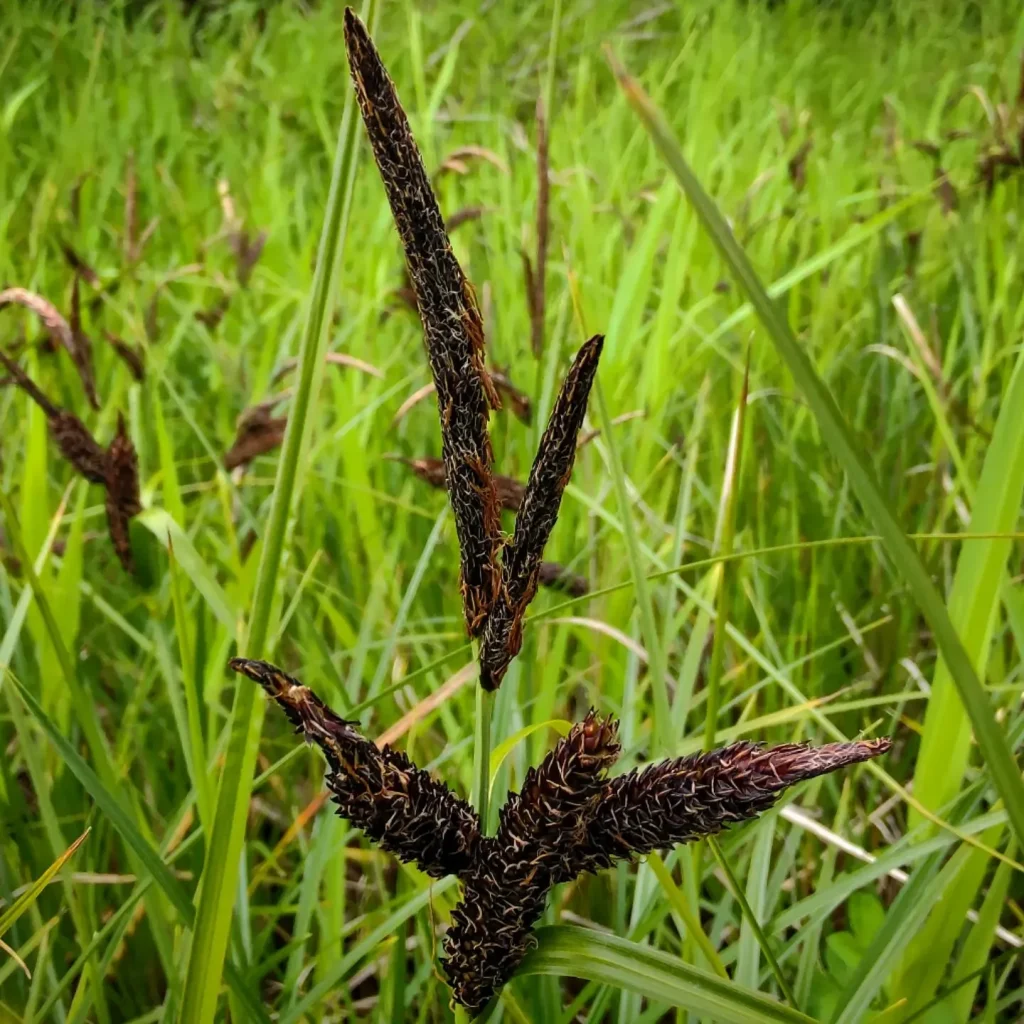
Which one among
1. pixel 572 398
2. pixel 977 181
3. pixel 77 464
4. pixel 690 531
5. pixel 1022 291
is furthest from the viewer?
pixel 977 181

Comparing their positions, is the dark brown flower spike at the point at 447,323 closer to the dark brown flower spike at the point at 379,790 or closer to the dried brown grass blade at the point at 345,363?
the dark brown flower spike at the point at 379,790

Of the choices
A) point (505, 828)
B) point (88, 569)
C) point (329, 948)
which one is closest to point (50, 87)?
point (88, 569)

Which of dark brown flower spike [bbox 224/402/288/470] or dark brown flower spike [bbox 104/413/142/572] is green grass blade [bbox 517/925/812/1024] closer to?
dark brown flower spike [bbox 104/413/142/572]

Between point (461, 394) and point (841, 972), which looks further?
point (841, 972)

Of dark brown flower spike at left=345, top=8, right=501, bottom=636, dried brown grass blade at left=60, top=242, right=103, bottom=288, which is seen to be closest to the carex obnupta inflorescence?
dark brown flower spike at left=345, top=8, right=501, bottom=636

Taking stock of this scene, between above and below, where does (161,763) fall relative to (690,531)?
above

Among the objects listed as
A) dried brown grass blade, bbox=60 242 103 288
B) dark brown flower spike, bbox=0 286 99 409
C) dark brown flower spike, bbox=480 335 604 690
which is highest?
dried brown grass blade, bbox=60 242 103 288

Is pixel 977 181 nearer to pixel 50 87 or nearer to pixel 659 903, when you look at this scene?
pixel 659 903
